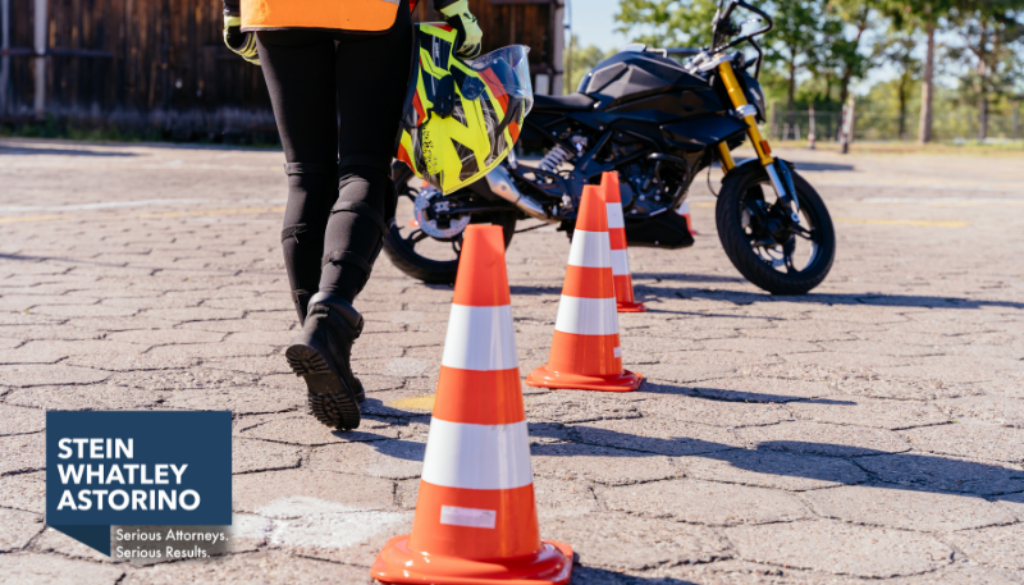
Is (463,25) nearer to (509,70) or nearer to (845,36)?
(509,70)

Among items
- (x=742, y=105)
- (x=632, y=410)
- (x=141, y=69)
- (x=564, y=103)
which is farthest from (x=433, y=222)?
(x=141, y=69)

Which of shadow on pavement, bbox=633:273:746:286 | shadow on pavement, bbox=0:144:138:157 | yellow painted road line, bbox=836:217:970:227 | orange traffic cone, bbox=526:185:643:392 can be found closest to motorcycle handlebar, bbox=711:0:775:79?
shadow on pavement, bbox=633:273:746:286

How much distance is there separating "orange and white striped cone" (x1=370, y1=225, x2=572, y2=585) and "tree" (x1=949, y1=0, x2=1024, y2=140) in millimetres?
47943

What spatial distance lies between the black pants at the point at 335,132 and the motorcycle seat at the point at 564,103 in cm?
254

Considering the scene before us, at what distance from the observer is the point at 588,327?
333 centimetres

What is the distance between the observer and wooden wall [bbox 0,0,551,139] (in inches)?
828

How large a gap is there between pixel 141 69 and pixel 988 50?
47.3 metres

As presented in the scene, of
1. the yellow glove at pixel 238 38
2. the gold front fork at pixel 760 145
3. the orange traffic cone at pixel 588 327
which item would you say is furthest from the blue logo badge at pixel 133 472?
the gold front fork at pixel 760 145

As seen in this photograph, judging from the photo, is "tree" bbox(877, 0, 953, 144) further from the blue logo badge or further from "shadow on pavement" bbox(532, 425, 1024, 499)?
the blue logo badge

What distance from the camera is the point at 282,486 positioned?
226 centimetres

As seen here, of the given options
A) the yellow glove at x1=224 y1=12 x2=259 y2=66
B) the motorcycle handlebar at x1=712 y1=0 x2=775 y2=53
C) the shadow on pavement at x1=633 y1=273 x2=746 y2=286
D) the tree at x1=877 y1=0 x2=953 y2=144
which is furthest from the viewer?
the tree at x1=877 y1=0 x2=953 y2=144

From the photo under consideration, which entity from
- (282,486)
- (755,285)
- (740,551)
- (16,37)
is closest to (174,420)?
(282,486)

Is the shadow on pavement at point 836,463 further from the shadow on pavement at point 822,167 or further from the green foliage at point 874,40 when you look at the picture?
the green foliage at point 874,40

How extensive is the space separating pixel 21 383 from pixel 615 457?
1836 millimetres
